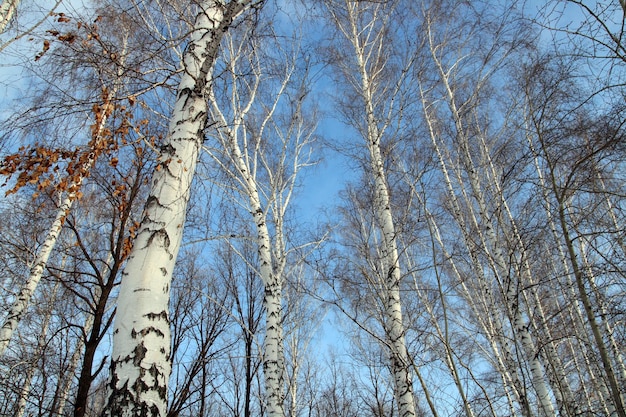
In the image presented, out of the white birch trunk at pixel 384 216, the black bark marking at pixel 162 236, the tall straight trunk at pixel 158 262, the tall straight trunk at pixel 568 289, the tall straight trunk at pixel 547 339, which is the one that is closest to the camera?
the tall straight trunk at pixel 547 339

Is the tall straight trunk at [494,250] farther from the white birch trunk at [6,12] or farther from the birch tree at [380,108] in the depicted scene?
the white birch trunk at [6,12]

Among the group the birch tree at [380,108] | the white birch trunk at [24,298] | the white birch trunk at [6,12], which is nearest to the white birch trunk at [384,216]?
the birch tree at [380,108]

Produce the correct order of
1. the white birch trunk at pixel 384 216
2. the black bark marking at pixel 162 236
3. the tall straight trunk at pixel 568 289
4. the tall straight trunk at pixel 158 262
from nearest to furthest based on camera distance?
the tall straight trunk at pixel 158 262
the black bark marking at pixel 162 236
the tall straight trunk at pixel 568 289
the white birch trunk at pixel 384 216

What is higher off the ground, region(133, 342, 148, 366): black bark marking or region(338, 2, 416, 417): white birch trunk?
region(338, 2, 416, 417): white birch trunk

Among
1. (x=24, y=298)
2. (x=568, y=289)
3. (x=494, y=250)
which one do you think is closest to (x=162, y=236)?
(x=24, y=298)

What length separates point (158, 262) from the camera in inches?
88.9

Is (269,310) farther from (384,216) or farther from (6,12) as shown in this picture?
(6,12)

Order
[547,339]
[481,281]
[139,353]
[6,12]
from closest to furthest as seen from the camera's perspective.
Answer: [139,353], [547,339], [6,12], [481,281]

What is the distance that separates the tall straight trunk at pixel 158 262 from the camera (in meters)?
1.91

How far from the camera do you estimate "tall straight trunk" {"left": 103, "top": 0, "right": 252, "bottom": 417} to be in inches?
75.2

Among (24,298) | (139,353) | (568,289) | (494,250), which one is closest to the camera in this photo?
(139,353)

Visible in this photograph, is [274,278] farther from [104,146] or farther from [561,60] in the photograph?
[561,60]

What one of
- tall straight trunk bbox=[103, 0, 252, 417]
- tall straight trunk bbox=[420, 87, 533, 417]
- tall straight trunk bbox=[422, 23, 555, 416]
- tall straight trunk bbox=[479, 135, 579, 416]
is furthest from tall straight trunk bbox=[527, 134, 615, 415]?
tall straight trunk bbox=[103, 0, 252, 417]

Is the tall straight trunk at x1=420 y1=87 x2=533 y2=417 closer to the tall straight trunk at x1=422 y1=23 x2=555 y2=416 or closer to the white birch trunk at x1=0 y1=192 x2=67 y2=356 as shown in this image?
the tall straight trunk at x1=422 y1=23 x2=555 y2=416
